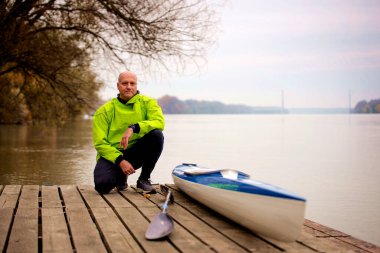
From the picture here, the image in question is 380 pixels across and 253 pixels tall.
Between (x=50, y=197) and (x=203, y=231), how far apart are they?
1.79 meters

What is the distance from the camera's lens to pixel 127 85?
439 centimetres

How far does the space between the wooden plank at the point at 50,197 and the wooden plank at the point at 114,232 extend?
45cm

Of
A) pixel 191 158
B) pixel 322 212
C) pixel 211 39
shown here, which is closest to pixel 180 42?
pixel 211 39

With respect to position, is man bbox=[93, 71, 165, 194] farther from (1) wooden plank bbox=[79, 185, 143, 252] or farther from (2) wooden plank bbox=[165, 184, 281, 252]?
(2) wooden plank bbox=[165, 184, 281, 252]

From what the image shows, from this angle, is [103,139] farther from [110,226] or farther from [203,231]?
[203,231]

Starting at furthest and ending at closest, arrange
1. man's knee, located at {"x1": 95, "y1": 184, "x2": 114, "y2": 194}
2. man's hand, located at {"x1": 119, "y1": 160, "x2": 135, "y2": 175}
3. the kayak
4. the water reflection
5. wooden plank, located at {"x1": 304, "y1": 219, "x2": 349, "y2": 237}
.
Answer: the water reflection < man's knee, located at {"x1": 95, "y1": 184, "x2": 114, "y2": 194} < man's hand, located at {"x1": 119, "y1": 160, "x2": 135, "y2": 175} < wooden plank, located at {"x1": 304, "y1": 219, "x2": 349, "y2": 237} < the kayak

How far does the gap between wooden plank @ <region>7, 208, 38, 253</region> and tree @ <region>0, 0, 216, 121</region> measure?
5.44m

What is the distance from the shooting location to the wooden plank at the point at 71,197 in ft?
12.8

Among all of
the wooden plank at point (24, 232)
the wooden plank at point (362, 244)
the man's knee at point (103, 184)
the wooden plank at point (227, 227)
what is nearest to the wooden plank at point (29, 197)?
the wooden plank at point (24, 232)

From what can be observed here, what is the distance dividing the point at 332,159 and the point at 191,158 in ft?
13.3

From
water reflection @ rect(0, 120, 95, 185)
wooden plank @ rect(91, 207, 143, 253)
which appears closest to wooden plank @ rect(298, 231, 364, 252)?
wooden plank @ rect(91, 207, 143, 253)

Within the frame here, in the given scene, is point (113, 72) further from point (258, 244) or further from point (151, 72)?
point (258, 244)

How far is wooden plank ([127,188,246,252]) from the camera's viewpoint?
9.14 feet

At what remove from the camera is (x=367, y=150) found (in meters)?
15.4
